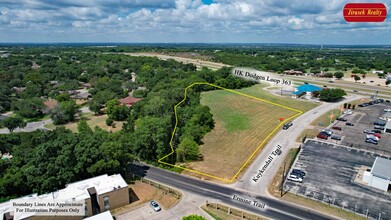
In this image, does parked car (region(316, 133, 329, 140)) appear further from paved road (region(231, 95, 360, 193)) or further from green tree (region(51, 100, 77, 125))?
green tree (region(51, 100, 77, 125))

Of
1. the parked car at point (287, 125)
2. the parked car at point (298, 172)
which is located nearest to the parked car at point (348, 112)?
the parked car at point (287, 125)

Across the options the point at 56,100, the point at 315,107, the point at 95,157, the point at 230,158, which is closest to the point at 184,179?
the point at 230,158

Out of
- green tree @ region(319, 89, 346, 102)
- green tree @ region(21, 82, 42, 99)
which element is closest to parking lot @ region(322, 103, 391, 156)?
green tree @ region(319, 89, 346, 102)

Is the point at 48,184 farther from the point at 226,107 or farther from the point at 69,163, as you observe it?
the point at 226,107

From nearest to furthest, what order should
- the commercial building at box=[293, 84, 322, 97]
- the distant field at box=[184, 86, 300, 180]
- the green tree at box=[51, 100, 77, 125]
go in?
the distant field at box=[184, 86, 300, 180] < the green tree at box=[51, 100, 77, 125] < the commercial building at box=[293, 84, 322, 97]

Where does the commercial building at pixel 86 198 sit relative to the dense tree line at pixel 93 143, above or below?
below

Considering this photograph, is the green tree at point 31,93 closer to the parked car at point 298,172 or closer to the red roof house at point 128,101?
the red roof house at point 128,101
